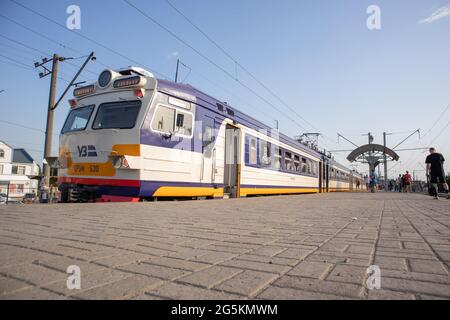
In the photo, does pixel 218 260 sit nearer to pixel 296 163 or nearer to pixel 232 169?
pixel 232 169

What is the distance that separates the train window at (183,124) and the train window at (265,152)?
15.7ft

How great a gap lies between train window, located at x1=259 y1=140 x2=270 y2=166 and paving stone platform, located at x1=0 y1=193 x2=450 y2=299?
8403 mm

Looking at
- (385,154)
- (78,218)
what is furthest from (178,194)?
(385,154)

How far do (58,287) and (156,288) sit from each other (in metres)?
0.50

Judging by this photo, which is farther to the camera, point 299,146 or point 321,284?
point 299,146

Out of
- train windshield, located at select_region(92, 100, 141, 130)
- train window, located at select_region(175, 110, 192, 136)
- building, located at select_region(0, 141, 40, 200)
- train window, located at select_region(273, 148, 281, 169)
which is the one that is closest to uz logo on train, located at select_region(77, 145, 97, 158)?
train windshield, located at select_region(92, 100, 141, 130)

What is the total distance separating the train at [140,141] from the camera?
664 cm

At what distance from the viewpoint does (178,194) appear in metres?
7.54

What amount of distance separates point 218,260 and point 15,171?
174 feet

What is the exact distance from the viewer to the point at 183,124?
7648 mm

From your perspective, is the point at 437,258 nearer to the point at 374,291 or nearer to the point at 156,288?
the point at 374,291

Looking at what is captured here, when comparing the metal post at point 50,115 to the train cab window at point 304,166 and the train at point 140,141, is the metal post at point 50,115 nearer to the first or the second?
the train at point 140,141

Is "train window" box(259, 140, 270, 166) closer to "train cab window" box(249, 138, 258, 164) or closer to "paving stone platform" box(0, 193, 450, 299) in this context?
"train cab window" box(249, 138, 258, 164)
